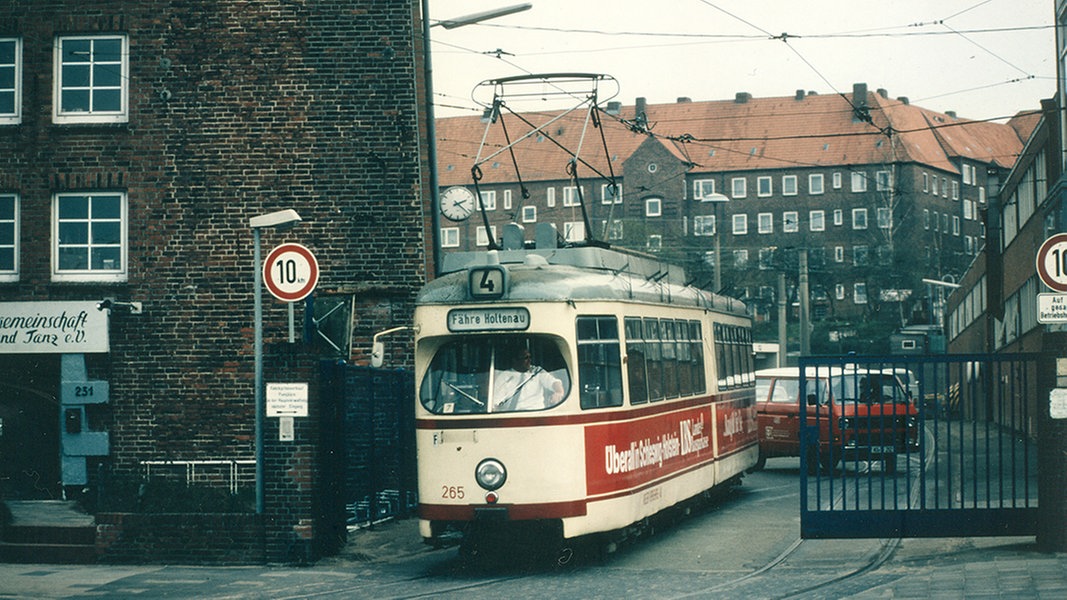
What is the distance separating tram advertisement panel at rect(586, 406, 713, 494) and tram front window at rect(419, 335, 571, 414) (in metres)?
0.61

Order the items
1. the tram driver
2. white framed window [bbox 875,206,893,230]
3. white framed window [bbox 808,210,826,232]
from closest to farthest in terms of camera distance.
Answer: the tram driver < white framed window [bbox 875,206,893,230] < white framed window [bbox 808,210,826,232]

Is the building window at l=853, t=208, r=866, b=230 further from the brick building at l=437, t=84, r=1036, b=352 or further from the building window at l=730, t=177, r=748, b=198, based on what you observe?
the building window at l=730, t=177, r=748, b=198

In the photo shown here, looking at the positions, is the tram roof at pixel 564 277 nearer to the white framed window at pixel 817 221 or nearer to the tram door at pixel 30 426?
the tram door at pixel 30 426

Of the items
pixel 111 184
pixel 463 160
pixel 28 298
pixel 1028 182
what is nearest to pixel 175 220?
pixel 111 184

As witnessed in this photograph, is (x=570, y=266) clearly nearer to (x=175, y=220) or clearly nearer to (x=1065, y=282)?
(x=1065, y=282)

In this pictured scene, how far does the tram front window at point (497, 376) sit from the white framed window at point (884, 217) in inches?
3439

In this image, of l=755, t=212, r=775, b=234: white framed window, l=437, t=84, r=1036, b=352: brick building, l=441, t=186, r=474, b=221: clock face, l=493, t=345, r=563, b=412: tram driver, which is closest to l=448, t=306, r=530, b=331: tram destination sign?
l=493, t=345, r=563, b=412: tram driver

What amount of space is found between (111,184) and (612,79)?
7.58 m

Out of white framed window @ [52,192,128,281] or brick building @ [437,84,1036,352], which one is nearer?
white framed window @ [52,192,128,281]

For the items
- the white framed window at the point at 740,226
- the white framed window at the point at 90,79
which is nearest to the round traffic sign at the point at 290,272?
the white framed window at the point at 90,79

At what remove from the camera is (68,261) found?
21.0 meters

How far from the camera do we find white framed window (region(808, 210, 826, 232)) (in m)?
107

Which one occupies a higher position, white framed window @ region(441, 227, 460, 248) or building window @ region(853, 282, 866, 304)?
white framed window @ region(441, 227, 460, 248)

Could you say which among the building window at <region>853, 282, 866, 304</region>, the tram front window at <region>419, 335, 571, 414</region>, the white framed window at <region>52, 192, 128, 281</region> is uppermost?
the building window at <region>853, 282, 866, 304</region>
